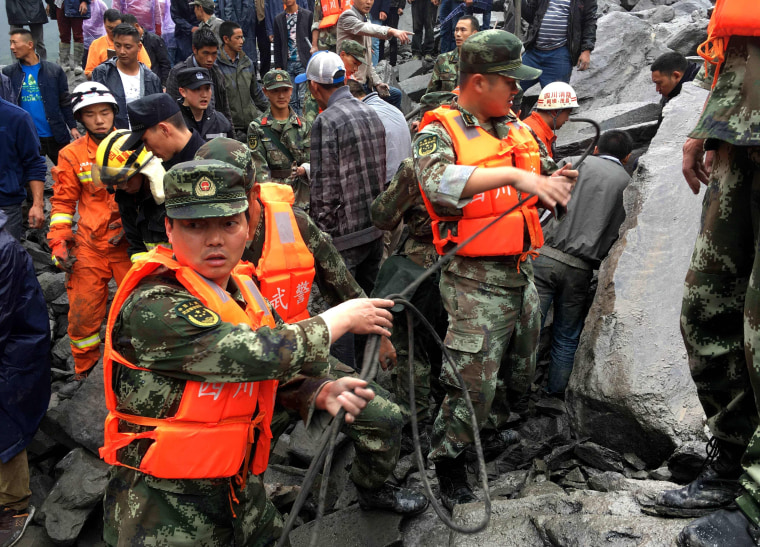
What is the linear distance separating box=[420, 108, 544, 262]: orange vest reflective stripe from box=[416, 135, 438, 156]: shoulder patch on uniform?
141 millimetres

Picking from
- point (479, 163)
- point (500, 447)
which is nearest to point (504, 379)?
point (500, 447)

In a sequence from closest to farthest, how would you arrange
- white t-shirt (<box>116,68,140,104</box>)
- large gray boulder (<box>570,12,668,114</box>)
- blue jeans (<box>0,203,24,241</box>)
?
blue jeans (<box>0,203,24,241</box>)
white t-shirt (<box>116,68,140,104</box>)
large gray boulder (<box>570,12,668,114</box>)

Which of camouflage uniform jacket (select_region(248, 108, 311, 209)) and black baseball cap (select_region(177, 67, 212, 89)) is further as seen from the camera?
camouflage uniform jacket (select_region(248, 108, 311, 209))

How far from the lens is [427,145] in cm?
369

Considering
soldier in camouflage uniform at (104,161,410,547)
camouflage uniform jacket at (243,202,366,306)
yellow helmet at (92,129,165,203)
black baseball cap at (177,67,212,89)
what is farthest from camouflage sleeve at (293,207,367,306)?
black baseball cap at (177,67,212,89)

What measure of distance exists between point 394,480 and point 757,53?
135 inches

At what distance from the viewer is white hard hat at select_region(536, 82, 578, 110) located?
6.09 m

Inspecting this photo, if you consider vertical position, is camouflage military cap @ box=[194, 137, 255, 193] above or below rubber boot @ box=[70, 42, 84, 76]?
above

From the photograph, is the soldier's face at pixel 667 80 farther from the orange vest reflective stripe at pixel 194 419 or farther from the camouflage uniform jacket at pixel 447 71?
the orange vest reflective stripe at pixel 194 419

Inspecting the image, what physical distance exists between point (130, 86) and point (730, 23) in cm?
666

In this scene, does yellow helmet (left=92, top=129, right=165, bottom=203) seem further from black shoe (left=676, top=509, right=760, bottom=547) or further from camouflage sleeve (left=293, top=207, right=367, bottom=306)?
black shoe (left=676, top=509, right=760, bottom=547)

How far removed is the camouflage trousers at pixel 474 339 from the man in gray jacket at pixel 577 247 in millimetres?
1708

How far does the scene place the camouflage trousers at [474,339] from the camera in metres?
3.92

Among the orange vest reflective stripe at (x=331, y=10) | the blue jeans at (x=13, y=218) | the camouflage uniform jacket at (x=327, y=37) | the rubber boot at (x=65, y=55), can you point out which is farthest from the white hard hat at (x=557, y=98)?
the rubber boot at (x=65, y=55)
